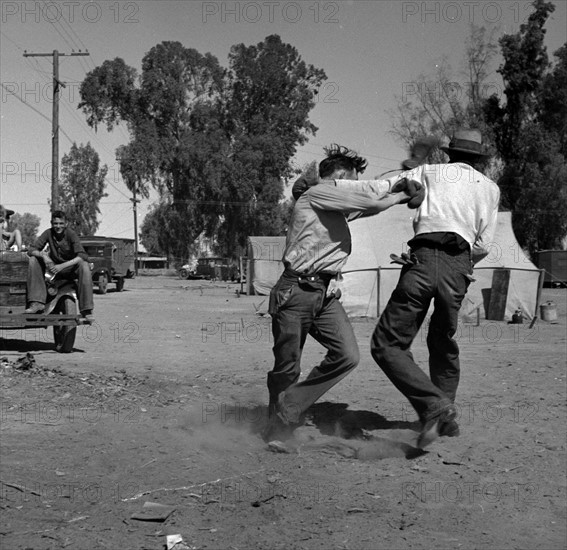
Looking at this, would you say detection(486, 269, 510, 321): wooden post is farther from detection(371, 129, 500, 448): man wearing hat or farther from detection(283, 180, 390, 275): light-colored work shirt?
detection(283, 180, 390, 275): light-colored work shirt

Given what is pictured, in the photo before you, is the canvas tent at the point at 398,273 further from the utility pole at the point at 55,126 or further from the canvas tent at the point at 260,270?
the utility pole at the point at 55,126

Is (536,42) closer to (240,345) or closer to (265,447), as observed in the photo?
(240,345)

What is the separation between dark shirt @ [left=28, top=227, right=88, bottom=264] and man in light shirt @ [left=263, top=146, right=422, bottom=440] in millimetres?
5962

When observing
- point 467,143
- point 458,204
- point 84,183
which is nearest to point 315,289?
point 458,204

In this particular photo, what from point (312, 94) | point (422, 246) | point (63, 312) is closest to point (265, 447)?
point (422, 246)

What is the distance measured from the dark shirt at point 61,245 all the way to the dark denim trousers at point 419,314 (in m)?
6.36

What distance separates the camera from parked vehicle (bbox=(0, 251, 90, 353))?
1038cm

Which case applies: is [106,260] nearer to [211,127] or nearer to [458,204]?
[211,127]

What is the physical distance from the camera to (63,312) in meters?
10.7

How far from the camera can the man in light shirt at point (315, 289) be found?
512cm

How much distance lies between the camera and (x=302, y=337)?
5273 millimetres

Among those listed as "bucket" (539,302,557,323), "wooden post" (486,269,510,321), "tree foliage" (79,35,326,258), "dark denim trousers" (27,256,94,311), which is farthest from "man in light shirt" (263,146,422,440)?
"tree foliage" (79,35,326,258)

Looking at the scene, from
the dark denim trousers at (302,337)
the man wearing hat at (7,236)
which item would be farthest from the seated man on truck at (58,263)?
the dark denim trousers at (302,337)

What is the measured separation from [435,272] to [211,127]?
49.2 m
